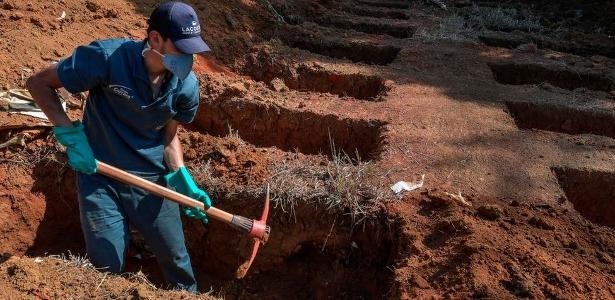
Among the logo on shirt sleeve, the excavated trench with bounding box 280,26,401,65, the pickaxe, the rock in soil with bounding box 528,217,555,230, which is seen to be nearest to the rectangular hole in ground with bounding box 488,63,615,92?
the excavated trench with bounding box 280,26,401,65

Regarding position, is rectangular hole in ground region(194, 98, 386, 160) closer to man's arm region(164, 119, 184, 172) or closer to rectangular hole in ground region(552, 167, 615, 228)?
rectangular hole in ground region(552, 167, 615, 228)

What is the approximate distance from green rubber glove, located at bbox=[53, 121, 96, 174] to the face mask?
0.56m

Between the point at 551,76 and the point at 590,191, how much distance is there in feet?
9.57

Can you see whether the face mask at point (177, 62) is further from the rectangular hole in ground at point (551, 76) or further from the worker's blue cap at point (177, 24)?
the rectangular hole in ground at point (551, 76)

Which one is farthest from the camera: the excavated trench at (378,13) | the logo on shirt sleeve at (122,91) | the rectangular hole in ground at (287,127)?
the excavated trench at (378,13)

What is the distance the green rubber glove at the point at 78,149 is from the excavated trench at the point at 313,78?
348cm

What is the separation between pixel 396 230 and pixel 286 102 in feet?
7.21

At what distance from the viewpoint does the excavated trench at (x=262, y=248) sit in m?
4.01

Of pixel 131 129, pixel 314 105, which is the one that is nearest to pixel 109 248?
pixel 131 129

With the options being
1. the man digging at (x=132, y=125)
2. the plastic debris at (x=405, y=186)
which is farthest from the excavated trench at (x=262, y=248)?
the man digging at (x=132, y=125)

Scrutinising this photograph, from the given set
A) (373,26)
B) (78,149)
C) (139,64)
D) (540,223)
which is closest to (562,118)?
(540,223)

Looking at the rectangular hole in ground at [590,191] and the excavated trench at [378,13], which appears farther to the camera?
the excavated trench at [378,13]

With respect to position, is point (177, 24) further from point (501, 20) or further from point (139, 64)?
point (501, 20)

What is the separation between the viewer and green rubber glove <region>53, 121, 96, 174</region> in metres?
2.99
